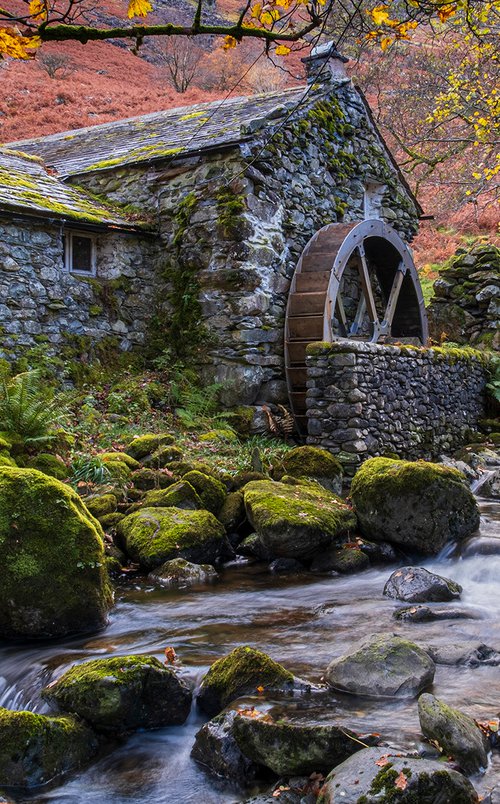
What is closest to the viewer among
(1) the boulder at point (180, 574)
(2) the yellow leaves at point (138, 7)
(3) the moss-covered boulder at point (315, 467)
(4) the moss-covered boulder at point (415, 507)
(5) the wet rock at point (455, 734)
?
(5) the wet rock at point (455, 734)

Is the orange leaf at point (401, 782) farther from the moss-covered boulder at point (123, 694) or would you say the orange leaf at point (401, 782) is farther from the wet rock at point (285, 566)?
the wet rock at point (285, 566)

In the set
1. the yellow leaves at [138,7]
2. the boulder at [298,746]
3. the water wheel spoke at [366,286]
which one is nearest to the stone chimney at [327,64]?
the water wheel spoke at [366,286]

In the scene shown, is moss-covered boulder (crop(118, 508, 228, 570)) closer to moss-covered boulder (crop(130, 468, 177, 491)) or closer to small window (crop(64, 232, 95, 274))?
moss-covered boulder (crop(130, 468, 177, 491))

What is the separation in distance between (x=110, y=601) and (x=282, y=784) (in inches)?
95.9

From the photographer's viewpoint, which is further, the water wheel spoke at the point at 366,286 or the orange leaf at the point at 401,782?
the water wheel spoke at the point at 366,286

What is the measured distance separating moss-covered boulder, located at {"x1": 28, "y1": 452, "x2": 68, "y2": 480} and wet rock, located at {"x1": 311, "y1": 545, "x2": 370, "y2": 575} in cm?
250

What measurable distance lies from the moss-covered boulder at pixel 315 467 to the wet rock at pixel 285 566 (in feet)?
5.14

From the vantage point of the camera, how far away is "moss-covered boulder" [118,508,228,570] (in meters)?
5.89

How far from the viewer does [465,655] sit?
159 inches

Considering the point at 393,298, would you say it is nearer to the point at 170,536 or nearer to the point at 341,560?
the point at 341,560

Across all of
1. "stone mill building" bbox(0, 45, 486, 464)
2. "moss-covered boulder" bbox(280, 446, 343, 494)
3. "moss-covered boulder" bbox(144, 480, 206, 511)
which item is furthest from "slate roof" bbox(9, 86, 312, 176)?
"moss-covered boulder" bbox(144, 480, 206, 511)

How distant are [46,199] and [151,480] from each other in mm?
4976

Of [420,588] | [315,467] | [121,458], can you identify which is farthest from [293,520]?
[121,458]

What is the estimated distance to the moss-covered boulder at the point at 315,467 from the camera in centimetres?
779
